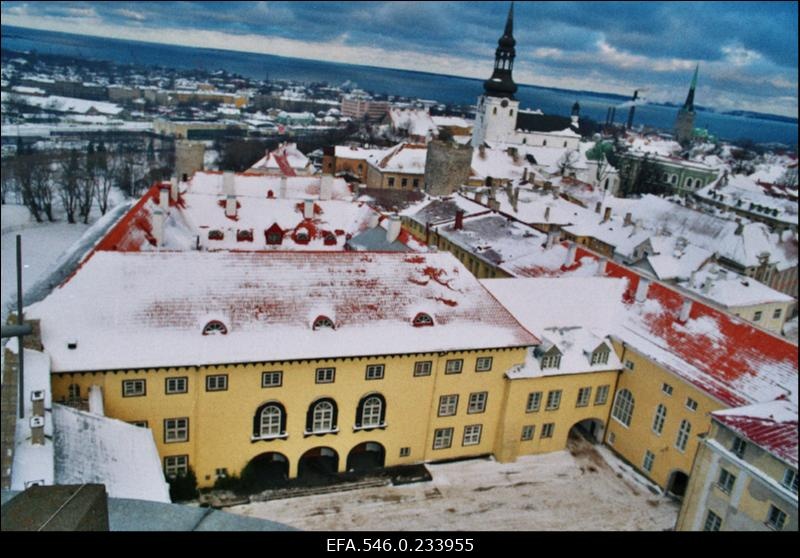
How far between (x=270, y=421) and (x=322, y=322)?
3890 millimetres

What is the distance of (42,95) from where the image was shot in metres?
146

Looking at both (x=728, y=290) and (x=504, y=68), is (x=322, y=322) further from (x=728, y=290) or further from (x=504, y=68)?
(x=504, y=68)

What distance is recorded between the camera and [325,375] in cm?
2380

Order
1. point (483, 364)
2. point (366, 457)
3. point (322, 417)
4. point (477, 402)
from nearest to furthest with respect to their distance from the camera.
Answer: point (322, 417) < point (483, 364) < point (366, 457) < point (477, 402)

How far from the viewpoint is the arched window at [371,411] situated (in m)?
24.8

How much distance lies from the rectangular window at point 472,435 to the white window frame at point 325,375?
20.9 ft

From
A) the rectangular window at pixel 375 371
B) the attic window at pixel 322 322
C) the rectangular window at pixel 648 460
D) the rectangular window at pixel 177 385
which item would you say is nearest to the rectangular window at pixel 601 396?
the rectangular window at pixel 648 460

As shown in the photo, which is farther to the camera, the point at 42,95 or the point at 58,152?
the point at 42,95

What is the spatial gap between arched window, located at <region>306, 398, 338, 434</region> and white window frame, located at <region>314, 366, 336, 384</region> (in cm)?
77

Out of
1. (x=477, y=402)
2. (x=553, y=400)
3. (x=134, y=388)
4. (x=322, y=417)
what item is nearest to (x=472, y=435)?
(x=477, y=402)

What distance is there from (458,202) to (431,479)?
29723 millimetres

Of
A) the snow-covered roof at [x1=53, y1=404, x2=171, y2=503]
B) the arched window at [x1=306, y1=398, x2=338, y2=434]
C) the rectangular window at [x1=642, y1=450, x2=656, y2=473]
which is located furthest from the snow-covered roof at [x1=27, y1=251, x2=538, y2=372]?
the rectangular window at [x1=642, y1=450, x2=656, y2=473]

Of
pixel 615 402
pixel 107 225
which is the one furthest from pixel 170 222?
pixel 615 402
